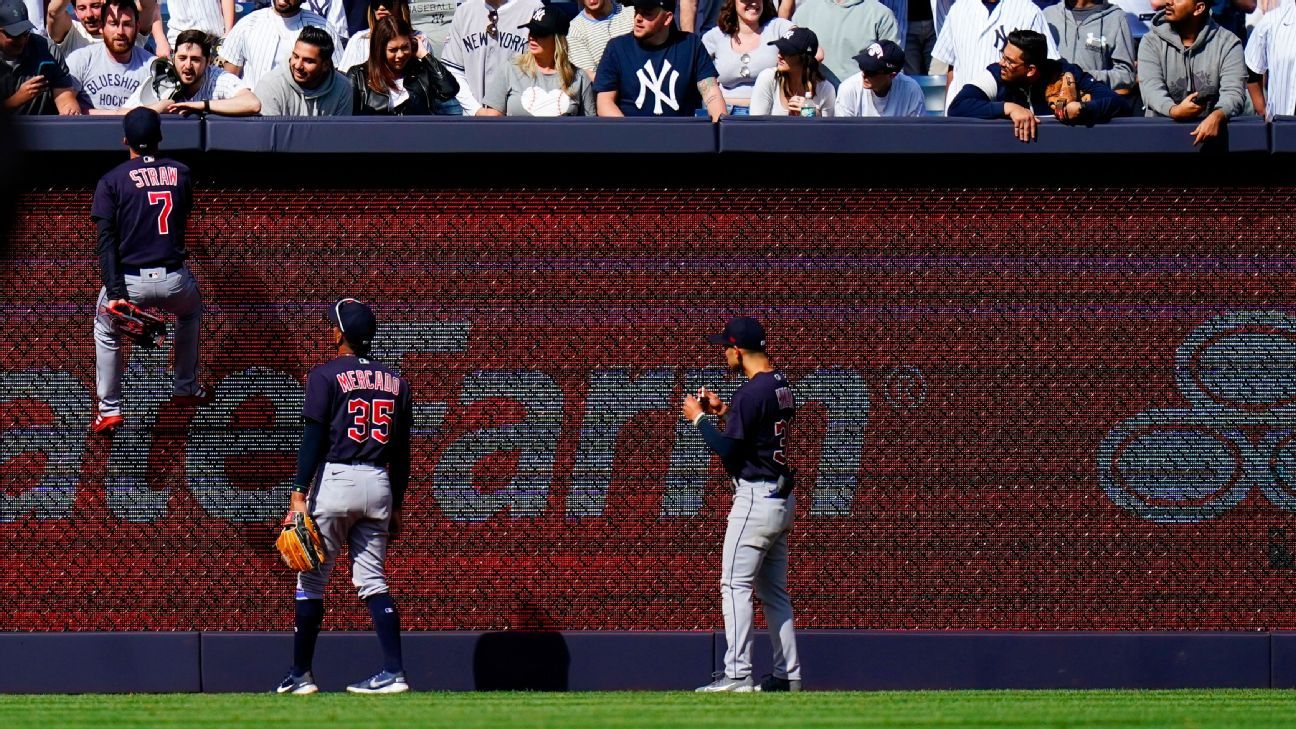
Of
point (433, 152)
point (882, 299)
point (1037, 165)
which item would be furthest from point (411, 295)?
point (1037, 165)

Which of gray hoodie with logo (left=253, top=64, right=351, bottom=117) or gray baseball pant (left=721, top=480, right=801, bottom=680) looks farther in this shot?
gray hoodie with logo (left=253, top=64, right=351, bottom=117)

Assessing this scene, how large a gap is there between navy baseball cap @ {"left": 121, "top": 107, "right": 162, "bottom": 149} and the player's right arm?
3.81 meters

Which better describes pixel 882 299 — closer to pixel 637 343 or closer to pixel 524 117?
pixel 637 343

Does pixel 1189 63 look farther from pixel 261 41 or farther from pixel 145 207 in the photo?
pixel 261 41

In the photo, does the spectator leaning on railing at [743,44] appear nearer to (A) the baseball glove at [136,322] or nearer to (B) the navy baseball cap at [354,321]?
(B) the navy baseball cap at [354,321]

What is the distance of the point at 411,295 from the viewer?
883 cm

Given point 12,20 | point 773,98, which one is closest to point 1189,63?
point 773,98

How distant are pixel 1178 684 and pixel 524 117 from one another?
4523 millimetres

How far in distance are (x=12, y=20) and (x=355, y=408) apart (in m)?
3.52

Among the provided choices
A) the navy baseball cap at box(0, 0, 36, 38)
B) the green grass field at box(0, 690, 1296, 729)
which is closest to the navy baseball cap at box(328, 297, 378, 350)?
the green grass field at box(0, 690, 1296, 729)

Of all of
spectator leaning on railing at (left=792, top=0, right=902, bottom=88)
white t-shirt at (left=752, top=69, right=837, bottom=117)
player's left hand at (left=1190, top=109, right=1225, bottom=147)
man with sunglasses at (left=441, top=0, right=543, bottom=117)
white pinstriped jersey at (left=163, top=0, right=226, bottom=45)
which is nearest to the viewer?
player's left hand at (left=1190, top=109, right=1225, bottom=147)

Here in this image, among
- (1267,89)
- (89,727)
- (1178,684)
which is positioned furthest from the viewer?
(1267,89)

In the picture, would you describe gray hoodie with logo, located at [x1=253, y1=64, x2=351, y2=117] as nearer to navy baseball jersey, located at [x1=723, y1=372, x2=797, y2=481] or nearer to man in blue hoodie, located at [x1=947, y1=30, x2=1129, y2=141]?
navy baseball jersey, located at [x1=723, y1=372, x2=797, y2=481]

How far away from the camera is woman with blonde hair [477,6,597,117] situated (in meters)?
9.66
